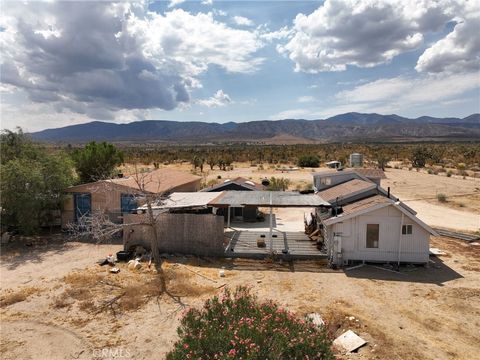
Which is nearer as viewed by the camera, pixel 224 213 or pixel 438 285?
pixel 438 285

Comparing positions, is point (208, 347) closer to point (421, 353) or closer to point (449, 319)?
point (421, 353)

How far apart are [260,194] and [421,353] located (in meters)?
13.5

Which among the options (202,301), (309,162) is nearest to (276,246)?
(202,301)

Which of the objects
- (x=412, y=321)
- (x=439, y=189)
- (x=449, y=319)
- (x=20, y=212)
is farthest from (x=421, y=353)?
(x=439, y=189)

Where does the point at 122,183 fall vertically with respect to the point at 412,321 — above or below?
above

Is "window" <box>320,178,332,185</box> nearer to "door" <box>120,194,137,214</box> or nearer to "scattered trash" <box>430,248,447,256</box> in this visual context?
"scattered trash" <box>430,248,447,256</box>

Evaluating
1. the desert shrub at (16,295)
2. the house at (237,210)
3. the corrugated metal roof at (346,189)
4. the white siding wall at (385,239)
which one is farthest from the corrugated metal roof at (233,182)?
the desert shrub at (16,295)

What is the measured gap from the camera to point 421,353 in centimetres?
996

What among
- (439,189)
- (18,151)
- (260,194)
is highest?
(18,151)

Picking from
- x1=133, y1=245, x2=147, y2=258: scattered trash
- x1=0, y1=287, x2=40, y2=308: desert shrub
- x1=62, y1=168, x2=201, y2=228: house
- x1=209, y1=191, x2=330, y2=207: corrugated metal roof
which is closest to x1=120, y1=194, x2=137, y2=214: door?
x1=62, y1=168, x2=201, y2=228: house

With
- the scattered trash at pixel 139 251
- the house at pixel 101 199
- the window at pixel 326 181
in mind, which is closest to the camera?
the scattered trash at pixel 139 251

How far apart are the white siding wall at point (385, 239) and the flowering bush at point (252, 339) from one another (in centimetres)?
879

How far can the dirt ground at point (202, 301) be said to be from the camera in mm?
10555

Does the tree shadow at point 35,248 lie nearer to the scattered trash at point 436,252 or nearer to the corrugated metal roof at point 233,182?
the corrugated metal roof at point 233,182
